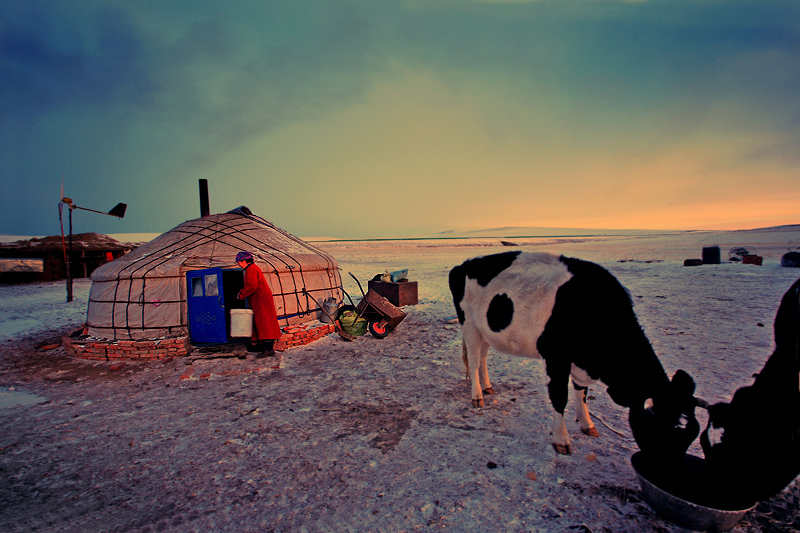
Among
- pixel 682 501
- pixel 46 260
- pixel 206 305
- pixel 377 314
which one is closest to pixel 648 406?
pixel 682 501

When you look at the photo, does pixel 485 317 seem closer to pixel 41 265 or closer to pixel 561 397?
pixel 561 397

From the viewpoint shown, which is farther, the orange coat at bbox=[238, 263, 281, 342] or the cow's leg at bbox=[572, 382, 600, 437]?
the orange coat at bbox=[238, 263, 281, 342]

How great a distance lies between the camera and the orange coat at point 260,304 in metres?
7.06

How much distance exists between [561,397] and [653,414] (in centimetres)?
93

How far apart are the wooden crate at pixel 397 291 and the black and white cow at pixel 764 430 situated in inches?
384

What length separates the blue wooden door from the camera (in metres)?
7.62

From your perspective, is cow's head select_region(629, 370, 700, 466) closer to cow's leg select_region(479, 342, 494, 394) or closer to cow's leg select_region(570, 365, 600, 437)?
cow's leg select_region(570, 365, 600, 437)

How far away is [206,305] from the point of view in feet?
25.1

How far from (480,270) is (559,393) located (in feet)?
6.10

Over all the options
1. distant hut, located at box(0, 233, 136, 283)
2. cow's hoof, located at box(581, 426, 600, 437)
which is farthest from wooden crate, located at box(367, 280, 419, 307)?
distant hut, located at box(0, 233, 136, 283)

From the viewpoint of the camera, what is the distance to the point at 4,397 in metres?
5.63

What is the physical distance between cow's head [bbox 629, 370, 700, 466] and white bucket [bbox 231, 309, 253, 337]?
699 cm

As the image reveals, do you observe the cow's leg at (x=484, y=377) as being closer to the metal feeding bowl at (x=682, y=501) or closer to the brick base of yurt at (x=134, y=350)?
the metal feeding bowl at (x=682, y=501)

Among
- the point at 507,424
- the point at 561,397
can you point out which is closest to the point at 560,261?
the point at 561,397
